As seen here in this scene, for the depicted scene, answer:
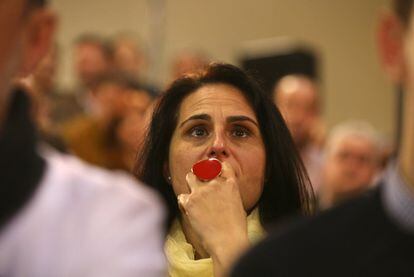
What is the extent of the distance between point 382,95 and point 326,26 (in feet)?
2.80

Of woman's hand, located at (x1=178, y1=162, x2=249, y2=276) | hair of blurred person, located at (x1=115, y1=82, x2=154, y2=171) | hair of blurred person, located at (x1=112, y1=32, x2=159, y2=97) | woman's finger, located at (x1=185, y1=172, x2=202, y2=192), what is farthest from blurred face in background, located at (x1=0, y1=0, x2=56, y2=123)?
hair of blurred person, located at (x1=112, y1=32, x2=159, y2=97)

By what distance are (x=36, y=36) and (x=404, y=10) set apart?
495mm

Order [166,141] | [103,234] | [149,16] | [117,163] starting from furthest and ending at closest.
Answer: [149,16]
[117,163]
[166,141]
[103,234]

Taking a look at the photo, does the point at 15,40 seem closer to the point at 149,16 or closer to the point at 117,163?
the point at 117,163

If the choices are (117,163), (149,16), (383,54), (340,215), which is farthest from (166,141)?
(149,16)

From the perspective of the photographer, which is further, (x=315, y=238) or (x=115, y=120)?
(x=115, y=120)

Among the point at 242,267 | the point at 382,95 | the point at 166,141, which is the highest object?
the point at 242,267

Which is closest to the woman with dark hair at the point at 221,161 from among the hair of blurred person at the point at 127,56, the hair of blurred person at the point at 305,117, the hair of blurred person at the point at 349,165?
the hair of blurred person at the point at 349,165

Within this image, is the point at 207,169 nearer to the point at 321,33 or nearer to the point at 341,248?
the point at 341,248

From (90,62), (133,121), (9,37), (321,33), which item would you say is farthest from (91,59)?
(9,37)

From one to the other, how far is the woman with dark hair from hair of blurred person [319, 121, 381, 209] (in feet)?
8.99

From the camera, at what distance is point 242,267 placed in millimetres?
1382

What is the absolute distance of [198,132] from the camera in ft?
9.39

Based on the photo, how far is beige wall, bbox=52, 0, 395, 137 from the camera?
35.0 feet
